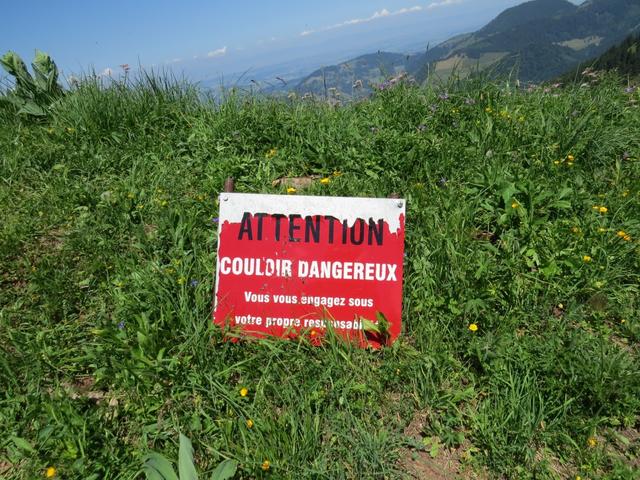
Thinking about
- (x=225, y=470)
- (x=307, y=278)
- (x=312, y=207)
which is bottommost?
(x=225, y=470)

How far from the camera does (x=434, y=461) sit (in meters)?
1.89

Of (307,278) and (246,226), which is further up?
(246,226)

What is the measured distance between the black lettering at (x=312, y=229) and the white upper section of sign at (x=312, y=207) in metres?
0.03

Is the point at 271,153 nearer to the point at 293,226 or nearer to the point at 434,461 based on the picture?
the point at 293,226

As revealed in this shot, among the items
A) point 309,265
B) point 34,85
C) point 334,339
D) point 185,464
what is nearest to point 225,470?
point 185,464

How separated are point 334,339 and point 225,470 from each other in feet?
2.75

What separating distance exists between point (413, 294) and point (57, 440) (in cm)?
195

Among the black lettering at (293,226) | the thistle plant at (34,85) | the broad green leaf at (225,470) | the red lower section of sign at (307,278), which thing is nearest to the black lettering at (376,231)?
the red lower section of sign at (307,278)

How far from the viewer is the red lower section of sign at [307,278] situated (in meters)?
2.26

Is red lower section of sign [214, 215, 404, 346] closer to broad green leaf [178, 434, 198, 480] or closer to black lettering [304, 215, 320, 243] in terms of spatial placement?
black lettering [304, 215, 320, 243]

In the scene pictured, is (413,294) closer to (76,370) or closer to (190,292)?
(190,292)

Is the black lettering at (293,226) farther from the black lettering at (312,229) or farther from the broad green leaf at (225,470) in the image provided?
the broad green leaf at (225,470)

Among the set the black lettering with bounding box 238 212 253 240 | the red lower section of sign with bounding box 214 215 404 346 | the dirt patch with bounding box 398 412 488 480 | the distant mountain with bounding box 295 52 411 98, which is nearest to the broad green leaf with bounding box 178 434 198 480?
the red lower section of sign with bounding box 214 215 404 346

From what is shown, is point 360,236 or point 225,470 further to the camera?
point 360,236
